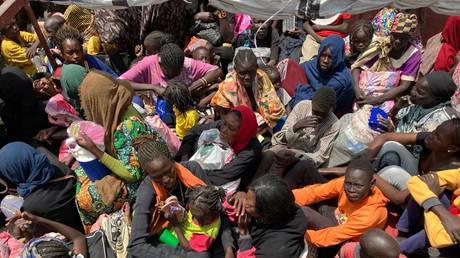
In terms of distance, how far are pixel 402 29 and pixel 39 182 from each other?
136 inches

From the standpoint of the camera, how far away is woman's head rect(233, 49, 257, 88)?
14.3ft

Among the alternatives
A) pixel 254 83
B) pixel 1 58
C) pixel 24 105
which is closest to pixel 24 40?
pixel 1 58

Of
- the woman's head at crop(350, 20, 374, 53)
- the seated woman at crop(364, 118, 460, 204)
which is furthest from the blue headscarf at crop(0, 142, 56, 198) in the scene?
the woman's head at crop(350, 20, 374, 53)

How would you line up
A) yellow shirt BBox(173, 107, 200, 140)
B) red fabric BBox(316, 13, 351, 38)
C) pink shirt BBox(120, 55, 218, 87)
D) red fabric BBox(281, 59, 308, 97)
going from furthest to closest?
1. red fabric BBox(316, 13, 351, 38)
2. red fabric BBox(281, 59, 308, 97)
3. pink shirt BBox(120, 55, 218, 87)
4. yellow shirt BBox(173, 107, 200, 140)

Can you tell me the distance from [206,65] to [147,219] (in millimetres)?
2163

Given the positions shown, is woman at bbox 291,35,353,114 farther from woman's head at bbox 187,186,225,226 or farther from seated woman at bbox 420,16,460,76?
woman's head at bbox 187,186,225,226

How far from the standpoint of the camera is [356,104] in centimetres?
490

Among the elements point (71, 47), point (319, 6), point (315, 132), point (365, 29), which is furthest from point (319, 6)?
point (71, 47)

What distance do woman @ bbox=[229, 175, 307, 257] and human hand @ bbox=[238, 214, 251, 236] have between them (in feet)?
0.21

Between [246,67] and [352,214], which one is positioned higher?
[246,67]

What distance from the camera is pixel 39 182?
3.53 meters

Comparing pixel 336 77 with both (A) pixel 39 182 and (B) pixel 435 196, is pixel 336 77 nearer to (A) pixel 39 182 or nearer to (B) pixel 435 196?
(B) pixel 435 196

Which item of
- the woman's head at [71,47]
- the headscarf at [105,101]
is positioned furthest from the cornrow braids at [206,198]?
the woman's head at [71,47]

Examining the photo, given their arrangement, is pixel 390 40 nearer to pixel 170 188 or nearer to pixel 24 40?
pixel 170 188
